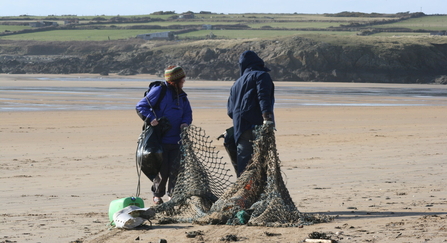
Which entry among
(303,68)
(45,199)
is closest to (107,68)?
(303,68)

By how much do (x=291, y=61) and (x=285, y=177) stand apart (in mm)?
51683

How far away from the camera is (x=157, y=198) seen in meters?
7.20

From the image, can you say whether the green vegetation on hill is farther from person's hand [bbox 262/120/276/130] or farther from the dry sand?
person's hand [bbox 262/120/276/130]

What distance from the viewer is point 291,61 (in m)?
60.2

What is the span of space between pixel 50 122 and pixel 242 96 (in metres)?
12.8

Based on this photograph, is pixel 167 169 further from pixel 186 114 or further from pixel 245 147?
pixel 245 147

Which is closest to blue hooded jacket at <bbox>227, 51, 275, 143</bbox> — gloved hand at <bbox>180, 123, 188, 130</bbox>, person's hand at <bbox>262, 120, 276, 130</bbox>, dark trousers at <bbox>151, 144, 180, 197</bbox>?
person's hand at <bbox>262, 120, 276, 130</bbox>

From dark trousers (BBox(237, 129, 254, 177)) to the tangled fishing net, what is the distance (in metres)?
0.11

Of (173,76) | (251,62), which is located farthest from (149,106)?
(251,62)

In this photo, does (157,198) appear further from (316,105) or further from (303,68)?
(303,68)

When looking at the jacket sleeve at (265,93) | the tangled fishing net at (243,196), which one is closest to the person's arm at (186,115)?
the tangled fishing net at (243,196)

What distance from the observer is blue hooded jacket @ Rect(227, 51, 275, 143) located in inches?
266

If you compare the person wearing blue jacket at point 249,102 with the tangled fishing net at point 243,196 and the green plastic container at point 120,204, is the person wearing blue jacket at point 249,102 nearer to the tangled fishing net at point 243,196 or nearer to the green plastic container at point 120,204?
the tangled fishing net at point 243,196

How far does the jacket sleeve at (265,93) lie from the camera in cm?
672
